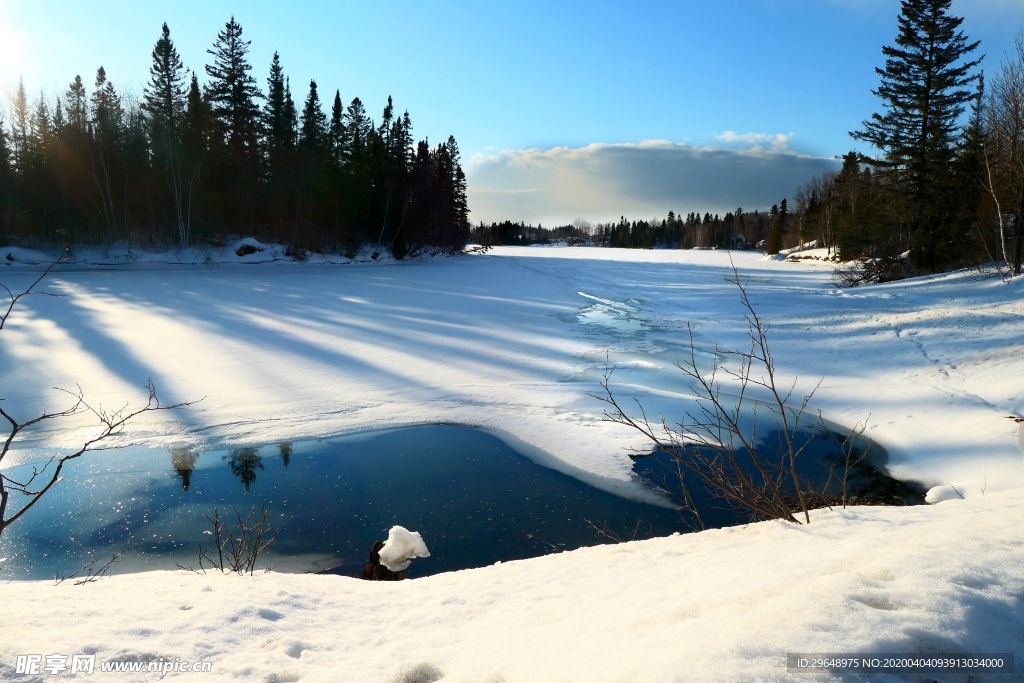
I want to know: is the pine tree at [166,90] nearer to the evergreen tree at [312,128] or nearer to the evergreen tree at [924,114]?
the evergreen tree at [312,128]

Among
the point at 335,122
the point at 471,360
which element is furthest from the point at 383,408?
the point at 335,122

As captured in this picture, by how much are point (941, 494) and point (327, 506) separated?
5.85 m

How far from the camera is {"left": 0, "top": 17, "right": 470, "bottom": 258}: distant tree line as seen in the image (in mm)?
30422

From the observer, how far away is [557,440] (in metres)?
7.26

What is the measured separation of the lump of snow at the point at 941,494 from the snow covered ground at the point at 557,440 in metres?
0.02

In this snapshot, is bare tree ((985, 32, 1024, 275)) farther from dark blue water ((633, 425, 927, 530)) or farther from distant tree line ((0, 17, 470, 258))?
distant tree line ((0, 17, 470, 258))

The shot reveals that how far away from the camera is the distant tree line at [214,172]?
30.4m

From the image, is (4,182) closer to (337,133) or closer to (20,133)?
(20,133)

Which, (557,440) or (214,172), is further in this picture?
(214,172)

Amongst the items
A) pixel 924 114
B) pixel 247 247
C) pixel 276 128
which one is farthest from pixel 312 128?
pixel 924 114

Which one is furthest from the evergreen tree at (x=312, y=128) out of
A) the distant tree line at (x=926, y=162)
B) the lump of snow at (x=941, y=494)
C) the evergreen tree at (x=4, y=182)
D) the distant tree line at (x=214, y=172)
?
the lump of snow at (x=941, y=494)

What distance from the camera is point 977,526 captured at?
8.45ft

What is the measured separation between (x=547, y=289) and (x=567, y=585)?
20.7 m

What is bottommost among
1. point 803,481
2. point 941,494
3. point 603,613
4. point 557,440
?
point 803,481
